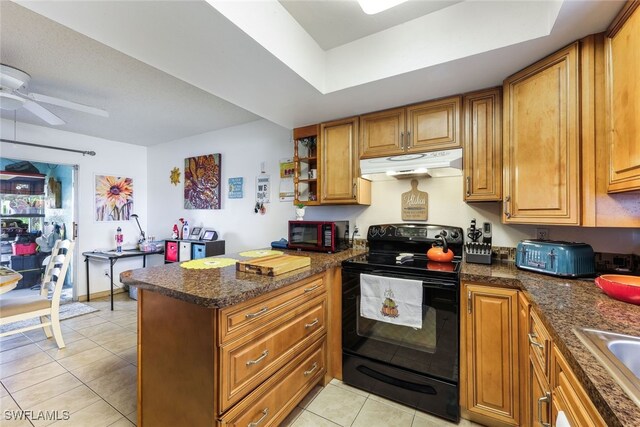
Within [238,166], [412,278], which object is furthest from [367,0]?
[238,166]

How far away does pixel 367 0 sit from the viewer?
1.21 m

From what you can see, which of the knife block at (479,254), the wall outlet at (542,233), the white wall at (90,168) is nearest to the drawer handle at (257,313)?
the knife block at (479,254)

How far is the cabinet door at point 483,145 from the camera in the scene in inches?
73.4

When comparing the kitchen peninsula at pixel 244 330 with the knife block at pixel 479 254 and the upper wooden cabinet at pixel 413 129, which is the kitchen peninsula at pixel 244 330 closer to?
the knife block at pixel 479 254

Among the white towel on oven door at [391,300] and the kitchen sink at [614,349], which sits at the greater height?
the kitchen sink at [614,349]

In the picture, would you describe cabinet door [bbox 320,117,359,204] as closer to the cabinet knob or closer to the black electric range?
the black electric range

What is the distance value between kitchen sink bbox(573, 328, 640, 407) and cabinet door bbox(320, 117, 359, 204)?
1.73 metres

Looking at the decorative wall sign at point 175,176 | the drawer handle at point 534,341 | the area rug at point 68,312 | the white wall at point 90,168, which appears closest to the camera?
the drawer handle at point 534,341

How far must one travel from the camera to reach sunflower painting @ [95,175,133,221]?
4.12m

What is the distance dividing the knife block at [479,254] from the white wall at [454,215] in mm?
287

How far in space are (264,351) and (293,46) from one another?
178 cm

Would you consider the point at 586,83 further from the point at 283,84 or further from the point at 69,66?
the point at 69,66

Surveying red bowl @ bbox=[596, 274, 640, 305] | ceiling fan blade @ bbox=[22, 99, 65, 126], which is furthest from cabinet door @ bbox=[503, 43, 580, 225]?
ceiling fan blade @ bbox=[22, 99, 65, 126]

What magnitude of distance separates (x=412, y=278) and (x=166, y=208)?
413 centimetres
